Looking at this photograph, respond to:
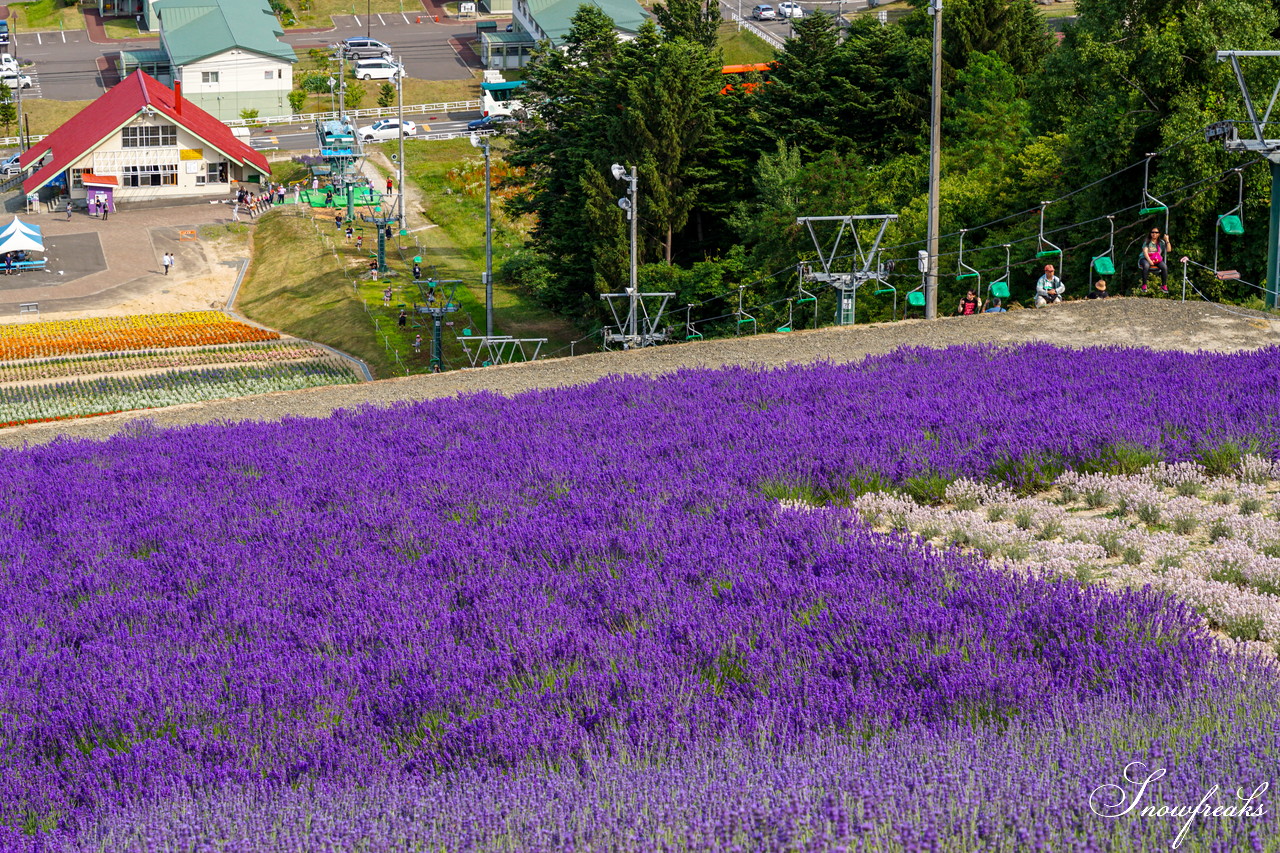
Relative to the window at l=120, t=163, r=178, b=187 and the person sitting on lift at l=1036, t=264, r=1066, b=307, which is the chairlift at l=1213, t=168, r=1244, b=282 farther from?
the window at l=120, t=163, r=178, b=187

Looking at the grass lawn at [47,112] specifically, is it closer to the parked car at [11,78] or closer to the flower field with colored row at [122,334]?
the parked car at [11,78]

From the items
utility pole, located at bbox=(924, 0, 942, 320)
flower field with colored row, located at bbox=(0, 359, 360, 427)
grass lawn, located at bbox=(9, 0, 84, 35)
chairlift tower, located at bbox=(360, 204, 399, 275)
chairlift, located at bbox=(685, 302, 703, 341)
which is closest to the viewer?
utility pole, located at bbox=(924, 0, 942, 320)

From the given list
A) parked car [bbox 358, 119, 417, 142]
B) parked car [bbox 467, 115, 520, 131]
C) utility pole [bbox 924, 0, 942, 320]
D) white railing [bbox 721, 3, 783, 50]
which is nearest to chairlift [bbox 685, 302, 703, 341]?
utility pole [bbox 924, 0, 942, 320]

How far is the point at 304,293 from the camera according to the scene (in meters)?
58.0

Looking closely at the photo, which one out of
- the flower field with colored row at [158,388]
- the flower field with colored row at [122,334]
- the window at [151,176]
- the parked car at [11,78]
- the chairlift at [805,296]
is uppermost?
the parked car at [11,78]

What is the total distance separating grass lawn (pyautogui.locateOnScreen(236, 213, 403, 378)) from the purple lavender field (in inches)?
1336

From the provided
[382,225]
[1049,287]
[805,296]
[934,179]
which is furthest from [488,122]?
[1049,287]

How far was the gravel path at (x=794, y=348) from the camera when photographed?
2014 cm

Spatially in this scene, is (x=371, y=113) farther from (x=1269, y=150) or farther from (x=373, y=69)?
(x=1269, y=150)

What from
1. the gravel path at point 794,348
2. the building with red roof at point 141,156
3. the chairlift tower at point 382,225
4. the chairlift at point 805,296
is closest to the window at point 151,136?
the building with red roof at point 141,156

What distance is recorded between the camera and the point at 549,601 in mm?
9203

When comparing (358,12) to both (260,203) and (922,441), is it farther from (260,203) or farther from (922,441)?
(922,441)

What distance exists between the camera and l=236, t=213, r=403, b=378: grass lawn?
50.4 m

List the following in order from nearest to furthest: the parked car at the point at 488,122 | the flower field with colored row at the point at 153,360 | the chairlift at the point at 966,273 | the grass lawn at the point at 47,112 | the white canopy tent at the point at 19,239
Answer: the chairlift at the point at 966,273 < the flower field with colored row at the point at 153,360 < the white canopy tent at the point at 19,239 < the parked car at the point at 488,122 < the grass lawn at the point at 47,112
